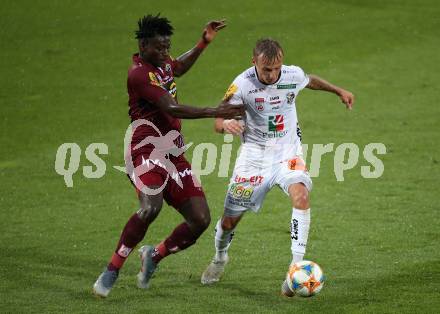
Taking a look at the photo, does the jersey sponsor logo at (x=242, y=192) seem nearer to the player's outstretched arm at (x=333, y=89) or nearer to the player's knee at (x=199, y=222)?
the player's knee at (x=199, y=222)

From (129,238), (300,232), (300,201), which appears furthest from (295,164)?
(129,238)

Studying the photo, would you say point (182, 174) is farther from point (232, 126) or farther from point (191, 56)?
point (191, 56)

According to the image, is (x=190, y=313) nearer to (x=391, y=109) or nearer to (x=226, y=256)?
A: (x=226, y=256)

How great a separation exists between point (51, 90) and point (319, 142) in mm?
5870

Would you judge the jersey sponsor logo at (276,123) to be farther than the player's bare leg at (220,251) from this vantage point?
No

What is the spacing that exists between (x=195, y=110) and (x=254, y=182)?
1083mm

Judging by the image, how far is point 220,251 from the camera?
31.3ft

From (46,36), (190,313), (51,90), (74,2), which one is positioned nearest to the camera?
(190,313)

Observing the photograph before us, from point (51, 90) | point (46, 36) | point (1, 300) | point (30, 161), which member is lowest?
point (1, 300)

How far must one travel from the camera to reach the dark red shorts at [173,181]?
8.95 m

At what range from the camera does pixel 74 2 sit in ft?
74.6

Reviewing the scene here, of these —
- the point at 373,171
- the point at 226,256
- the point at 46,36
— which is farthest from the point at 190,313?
the point at 46,36

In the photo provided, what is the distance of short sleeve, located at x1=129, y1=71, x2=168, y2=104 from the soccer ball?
207 cm

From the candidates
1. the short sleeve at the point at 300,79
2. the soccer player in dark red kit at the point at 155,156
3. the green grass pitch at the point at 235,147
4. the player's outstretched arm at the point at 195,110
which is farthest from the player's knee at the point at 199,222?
the short sleeve at the point at 300,79
